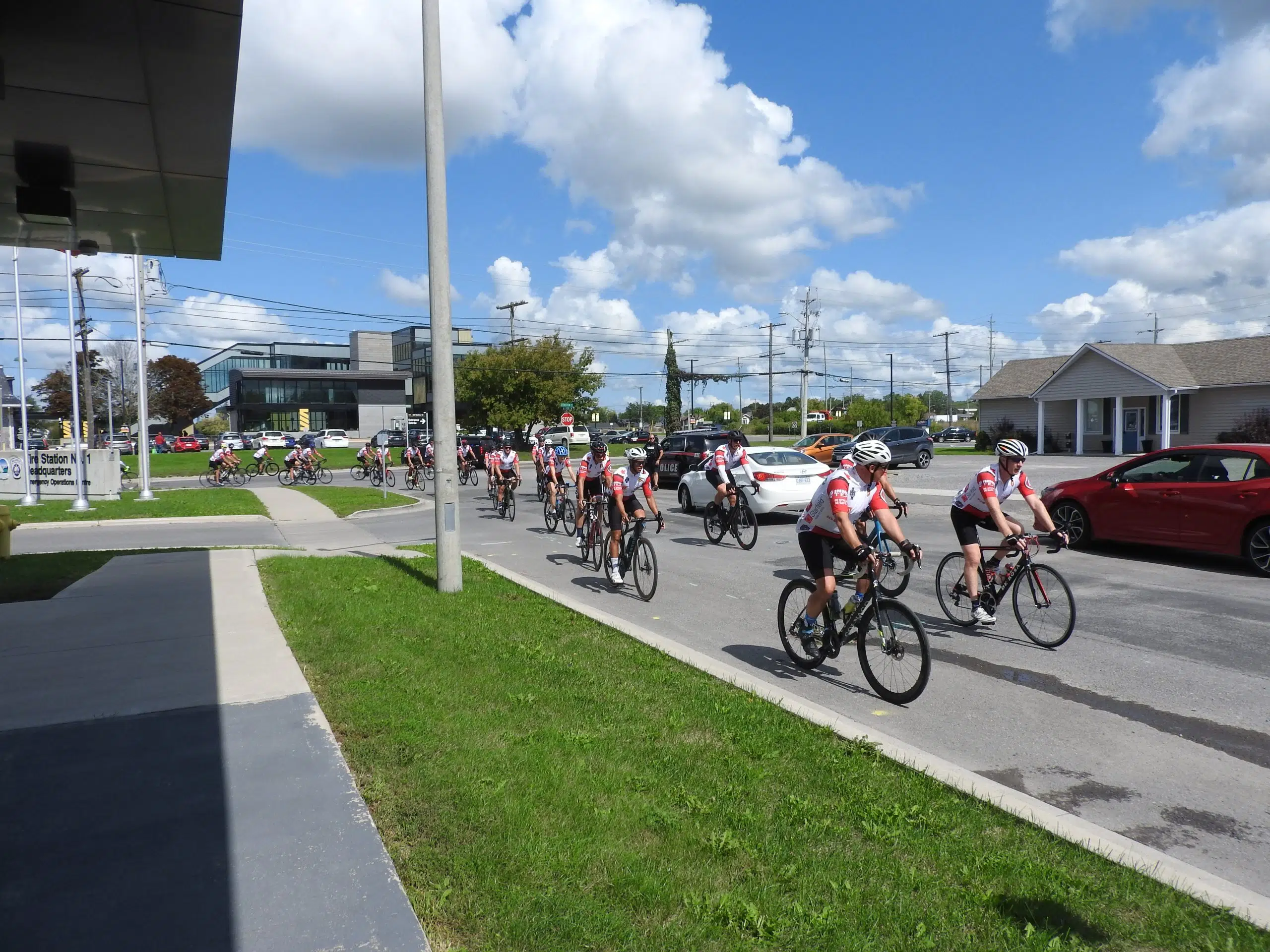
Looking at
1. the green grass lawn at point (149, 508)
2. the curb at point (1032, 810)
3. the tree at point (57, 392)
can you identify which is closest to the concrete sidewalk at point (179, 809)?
the curb at point (1032, 810)

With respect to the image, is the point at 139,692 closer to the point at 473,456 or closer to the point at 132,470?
the point at 473,456

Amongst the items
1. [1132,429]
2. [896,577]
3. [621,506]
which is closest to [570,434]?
[1132,429]

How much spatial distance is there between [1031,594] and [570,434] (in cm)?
5241

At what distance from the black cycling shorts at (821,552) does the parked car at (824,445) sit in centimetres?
3057

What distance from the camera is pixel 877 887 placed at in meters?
3.51

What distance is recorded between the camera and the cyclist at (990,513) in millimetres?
7875

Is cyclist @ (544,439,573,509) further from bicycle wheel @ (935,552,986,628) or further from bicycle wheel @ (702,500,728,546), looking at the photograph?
bicycle wheel @ (935,552,986,628)

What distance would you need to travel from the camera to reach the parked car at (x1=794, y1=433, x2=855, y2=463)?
38.0 metres

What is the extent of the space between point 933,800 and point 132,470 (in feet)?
154

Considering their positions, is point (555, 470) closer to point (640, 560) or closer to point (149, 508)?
point (640, 560)

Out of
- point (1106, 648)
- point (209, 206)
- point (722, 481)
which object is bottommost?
point (1106, 648)

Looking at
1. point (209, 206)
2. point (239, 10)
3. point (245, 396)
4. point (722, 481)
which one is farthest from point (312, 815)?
point (245, 396)

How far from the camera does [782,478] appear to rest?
16.9m

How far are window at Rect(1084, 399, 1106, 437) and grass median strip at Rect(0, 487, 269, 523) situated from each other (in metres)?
40.5
